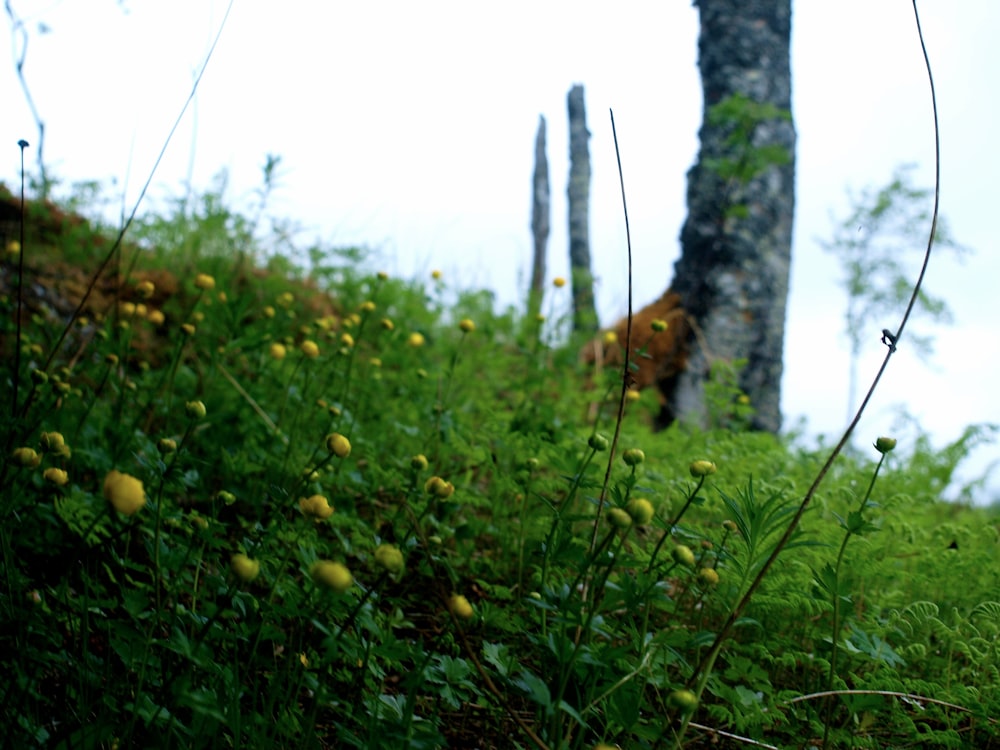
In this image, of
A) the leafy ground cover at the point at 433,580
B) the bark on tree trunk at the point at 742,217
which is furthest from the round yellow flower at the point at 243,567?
the bark on tree trunk at the point at 742,217

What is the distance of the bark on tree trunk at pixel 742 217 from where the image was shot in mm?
5008

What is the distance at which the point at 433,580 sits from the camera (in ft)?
5.94

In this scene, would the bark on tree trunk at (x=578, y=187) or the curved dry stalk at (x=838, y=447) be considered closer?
the curved dry stalk at (x=838, y=447)

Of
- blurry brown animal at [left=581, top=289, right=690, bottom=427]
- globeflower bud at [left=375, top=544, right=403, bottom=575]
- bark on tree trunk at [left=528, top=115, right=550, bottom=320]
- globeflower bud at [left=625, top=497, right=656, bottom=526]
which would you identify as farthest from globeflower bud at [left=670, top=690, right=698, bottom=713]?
bark on tree trunk at [left=528, top=115, right=550, bottom=320]

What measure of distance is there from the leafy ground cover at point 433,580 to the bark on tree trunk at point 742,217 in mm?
1748

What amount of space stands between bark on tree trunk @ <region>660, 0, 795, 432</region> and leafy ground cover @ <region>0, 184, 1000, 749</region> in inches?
68.8

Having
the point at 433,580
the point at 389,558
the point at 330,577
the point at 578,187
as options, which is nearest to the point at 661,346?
the point at 433,580

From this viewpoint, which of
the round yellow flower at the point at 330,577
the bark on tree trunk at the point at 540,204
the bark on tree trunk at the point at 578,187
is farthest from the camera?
the bark on tree trunk at the point at 540,204

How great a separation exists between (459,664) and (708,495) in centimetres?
78

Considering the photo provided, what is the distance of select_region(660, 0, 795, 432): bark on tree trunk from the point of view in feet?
16.4

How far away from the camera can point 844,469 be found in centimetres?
288

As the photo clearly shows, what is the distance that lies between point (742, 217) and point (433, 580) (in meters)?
4.03

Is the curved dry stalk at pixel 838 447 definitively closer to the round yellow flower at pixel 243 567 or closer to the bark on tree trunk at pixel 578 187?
the round yellow flower at pixel 243 567

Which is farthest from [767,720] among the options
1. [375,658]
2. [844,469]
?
[844,469]
